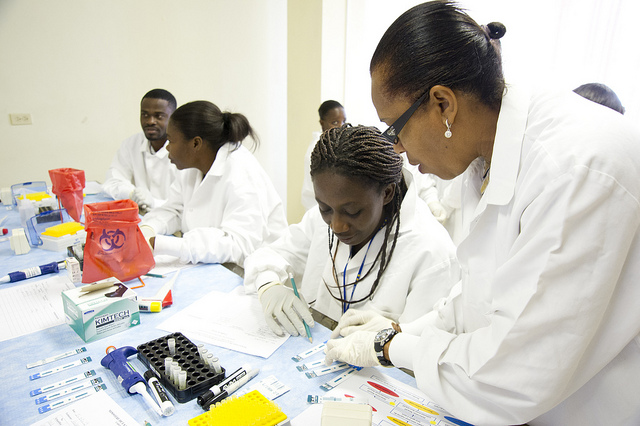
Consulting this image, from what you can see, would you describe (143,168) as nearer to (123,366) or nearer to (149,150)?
(149,150)

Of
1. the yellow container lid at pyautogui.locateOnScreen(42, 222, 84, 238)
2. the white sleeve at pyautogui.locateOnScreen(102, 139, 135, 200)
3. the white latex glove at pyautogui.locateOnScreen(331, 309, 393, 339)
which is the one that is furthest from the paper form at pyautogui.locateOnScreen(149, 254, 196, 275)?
the white sleeve at pyautogui.locateOnScreen(102, 139, 135, 200)

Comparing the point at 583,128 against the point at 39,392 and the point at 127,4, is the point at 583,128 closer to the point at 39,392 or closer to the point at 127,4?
the point at 39,392

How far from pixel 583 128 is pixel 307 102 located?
11.5 feet

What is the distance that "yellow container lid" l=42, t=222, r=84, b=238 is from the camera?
1838 mm

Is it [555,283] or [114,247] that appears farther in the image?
[114,247]

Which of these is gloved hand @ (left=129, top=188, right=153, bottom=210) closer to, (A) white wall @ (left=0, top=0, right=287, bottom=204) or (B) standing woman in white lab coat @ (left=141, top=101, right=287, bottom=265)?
(B) standing woman in white lab coat @ (left=141, top=101, right=287, bottom=265)

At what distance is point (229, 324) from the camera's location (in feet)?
4.00

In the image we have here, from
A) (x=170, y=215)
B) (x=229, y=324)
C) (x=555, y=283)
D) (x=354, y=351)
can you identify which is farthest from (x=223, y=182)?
(x=555, y=283)

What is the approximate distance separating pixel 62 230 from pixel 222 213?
73 cm

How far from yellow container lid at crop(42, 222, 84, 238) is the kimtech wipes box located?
2.58 ft

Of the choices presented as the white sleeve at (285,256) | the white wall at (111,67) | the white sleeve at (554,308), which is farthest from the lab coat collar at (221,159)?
the white wall at (111,67)

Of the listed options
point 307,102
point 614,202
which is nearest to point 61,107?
point 307,102

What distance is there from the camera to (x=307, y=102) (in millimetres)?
4004

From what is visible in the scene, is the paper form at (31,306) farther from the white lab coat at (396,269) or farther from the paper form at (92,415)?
the white lab coat at (396,269)
